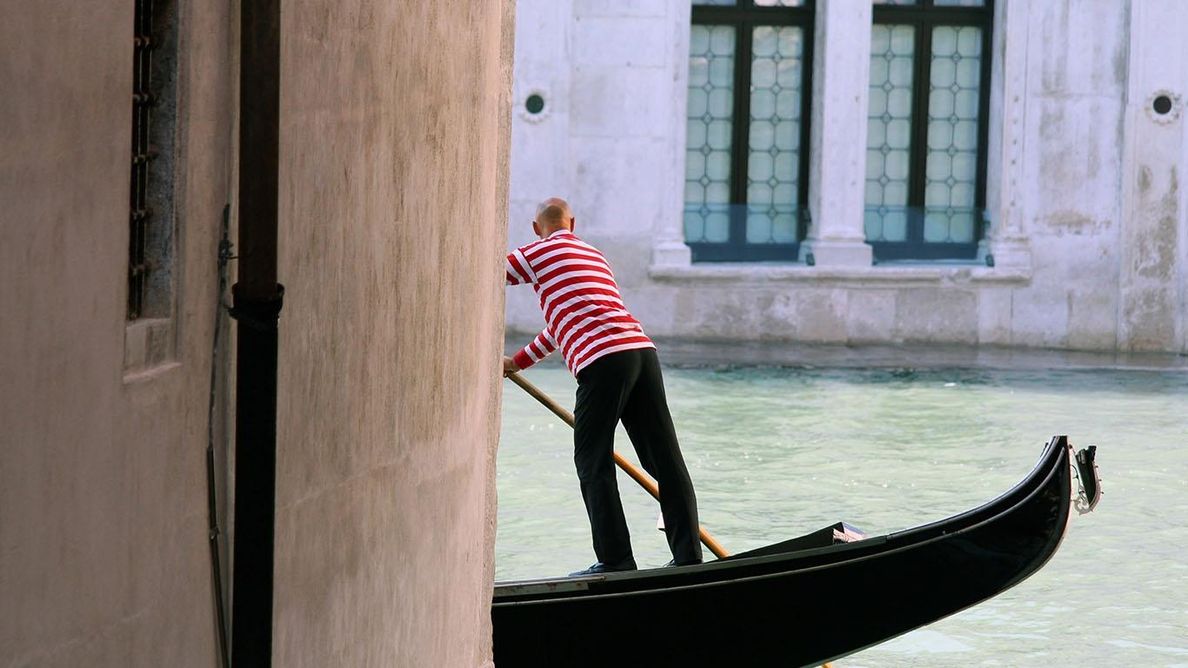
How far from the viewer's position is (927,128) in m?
13.5

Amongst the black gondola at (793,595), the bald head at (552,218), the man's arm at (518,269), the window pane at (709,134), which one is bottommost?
the black gondola at (793,595)

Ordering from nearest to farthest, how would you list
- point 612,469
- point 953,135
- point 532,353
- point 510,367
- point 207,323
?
point 207,323 → point 612,469 → point 510,367 → point 532,353 → point 953,135

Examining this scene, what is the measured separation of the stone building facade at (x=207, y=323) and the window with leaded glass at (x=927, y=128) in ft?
34.2

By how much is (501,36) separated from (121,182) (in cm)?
188

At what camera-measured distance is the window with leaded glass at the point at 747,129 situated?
523 inches

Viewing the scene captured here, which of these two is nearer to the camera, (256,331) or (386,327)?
(256,331)

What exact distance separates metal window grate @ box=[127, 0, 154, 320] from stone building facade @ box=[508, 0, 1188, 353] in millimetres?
10753

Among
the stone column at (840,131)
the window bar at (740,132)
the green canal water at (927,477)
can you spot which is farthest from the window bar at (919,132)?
the green canal water at (927,477)

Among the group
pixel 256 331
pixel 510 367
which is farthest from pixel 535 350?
pixel 256 331

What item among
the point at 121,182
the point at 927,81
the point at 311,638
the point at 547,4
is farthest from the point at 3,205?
the point at 927,81

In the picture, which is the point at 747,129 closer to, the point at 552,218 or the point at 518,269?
the point at 552,218

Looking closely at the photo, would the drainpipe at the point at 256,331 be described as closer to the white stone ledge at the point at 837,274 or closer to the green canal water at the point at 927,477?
the green canal water at the point at 927,477

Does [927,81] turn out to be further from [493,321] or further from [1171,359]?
[493,321]

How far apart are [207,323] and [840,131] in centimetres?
1125
